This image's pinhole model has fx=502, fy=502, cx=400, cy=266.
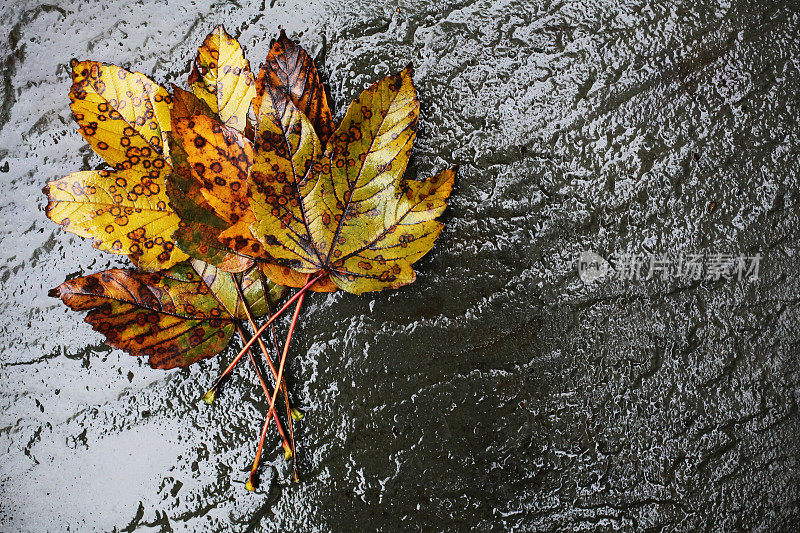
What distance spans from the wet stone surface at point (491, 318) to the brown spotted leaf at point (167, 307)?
7 cm

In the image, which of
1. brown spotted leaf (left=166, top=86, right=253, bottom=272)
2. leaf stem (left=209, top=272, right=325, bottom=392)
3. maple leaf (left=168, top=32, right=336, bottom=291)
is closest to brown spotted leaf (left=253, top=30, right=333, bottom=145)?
maple leaf (left=168, top=32, right=336, bottom=291)

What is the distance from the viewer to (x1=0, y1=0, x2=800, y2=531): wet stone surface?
33.5 inches

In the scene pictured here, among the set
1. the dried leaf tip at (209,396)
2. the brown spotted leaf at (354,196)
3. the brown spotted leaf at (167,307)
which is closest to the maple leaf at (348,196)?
the brown spotted leaf at (354,196)

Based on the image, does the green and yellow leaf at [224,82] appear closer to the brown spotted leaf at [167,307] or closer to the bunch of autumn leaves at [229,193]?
the bunch of autumn leaves at [229,193]

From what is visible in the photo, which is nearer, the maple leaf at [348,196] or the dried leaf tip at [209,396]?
the maple leaf at [348,196]

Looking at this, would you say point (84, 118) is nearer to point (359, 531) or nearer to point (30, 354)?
point (30, 354)

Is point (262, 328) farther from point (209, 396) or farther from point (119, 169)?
point (119, 169)

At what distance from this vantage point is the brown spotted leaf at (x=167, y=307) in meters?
0.75

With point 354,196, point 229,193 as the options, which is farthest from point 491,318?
point 229,193

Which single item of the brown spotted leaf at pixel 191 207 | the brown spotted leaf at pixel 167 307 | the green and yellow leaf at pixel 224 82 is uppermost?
the green and yellow leaf at pixel 224 82

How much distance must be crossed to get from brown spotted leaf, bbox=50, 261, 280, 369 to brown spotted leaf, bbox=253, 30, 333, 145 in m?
0.26

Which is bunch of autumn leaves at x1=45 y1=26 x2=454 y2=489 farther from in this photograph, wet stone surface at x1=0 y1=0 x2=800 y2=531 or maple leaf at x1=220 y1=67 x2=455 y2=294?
wet stone surface at x1=0 y1=0 x2=800 y2=531

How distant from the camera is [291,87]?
724mm

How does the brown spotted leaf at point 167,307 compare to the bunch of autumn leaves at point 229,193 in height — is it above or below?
below
